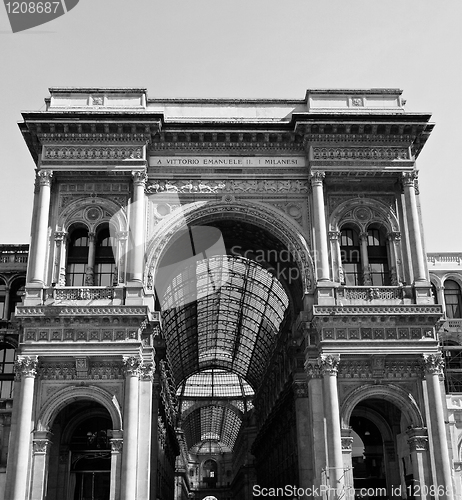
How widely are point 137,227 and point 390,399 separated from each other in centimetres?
1676

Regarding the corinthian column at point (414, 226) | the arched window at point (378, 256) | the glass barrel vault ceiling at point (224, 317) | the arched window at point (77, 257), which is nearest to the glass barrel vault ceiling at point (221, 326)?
the glass barrel vault ceiling at point (224, 317)

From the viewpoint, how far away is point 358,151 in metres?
41.8

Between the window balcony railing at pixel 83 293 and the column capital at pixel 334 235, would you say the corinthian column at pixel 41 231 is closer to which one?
the window balcony railing at pixel 83 293

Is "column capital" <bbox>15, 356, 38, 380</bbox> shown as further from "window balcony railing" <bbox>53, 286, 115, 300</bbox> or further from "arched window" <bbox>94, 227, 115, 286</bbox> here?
"arched window" <bbox>94, 227, 115, 286</bbox>

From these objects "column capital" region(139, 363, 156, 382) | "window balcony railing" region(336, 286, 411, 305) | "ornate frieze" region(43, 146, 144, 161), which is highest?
"ornate frieze" region(43, 146, 144, 161)

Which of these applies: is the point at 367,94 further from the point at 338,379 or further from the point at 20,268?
the point at 20,268

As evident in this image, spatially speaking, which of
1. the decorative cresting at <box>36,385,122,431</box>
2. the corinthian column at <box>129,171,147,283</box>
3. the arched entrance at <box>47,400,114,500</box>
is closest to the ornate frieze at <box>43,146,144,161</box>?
the corinthian column at <box>129,171,147,283</box>

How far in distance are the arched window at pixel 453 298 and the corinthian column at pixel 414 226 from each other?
11.6 meters

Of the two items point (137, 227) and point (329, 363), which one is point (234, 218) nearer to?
point (137, 227)

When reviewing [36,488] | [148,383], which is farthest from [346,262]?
[36,488]

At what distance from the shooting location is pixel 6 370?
1869 inches

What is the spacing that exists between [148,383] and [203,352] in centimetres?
5540

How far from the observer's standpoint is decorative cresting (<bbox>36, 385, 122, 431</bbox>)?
36375mm

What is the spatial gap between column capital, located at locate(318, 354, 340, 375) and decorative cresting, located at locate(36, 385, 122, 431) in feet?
35.4
